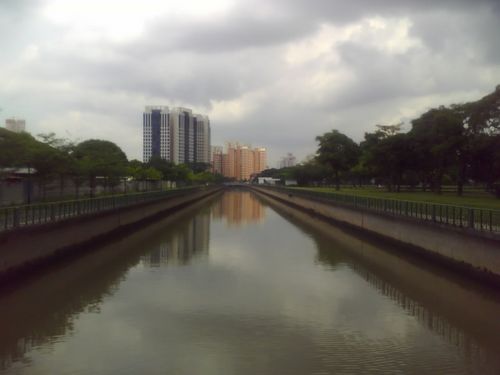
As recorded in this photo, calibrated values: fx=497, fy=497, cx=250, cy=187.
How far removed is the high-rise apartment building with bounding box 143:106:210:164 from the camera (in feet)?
469

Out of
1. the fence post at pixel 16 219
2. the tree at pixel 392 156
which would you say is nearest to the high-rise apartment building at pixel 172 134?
the tree at pixel 392 156

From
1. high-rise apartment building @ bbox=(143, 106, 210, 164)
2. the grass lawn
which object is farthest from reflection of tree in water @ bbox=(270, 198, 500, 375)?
high-rise apartment building @ bbox=(143, 106, 210, 164)

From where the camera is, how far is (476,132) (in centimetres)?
3831

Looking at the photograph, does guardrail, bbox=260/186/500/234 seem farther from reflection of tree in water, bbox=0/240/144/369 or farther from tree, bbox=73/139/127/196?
tree, bbox=73/139/127/196

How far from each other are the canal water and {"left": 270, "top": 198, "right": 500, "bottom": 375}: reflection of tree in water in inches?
1.9

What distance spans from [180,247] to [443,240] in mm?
13408

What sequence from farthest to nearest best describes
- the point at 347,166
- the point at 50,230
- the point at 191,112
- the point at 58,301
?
the point at 191,112, the point at 347,166, the point at 50,230, the point at 58,301

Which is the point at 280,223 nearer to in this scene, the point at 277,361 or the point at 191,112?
the point at 277,361

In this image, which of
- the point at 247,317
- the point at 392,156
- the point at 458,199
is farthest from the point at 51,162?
the point at 392,156

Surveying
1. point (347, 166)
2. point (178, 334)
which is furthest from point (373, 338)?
point (347, 166)

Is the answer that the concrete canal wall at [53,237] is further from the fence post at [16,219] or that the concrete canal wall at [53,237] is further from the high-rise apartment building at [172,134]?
the high-rise apartment building at [172,134]

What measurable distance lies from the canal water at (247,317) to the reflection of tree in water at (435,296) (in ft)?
0.16

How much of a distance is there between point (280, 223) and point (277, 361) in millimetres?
33372

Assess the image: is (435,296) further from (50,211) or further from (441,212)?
(50,211)
